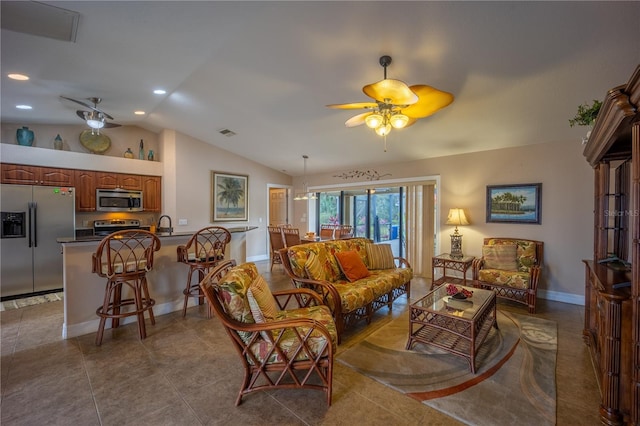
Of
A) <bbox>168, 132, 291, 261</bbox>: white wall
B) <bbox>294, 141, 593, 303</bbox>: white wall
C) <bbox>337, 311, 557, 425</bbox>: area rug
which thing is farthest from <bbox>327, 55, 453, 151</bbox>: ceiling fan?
<bbox>168, 132, 291, 261</bbox>: white wall

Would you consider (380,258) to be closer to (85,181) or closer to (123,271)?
(123,271)

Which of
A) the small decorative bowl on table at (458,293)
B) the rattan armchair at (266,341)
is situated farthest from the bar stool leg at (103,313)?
the small decorative bowl on table at (458,293)

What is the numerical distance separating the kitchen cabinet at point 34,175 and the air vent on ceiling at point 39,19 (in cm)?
314

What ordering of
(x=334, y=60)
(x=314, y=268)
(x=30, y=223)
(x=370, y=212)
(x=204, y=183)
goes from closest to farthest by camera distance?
(x=334, y=60), (x=314, y=268), (x=30, y=223), (x=204, y=183), (x=370, y=212)

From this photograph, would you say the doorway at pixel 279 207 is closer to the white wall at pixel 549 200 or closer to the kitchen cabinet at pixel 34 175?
the kitchen cabinet at pixel 34 175

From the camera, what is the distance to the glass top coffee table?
229 cm

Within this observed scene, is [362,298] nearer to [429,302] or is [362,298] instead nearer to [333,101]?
[429,302]

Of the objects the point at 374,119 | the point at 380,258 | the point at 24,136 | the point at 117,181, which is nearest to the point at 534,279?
the point at 380,258

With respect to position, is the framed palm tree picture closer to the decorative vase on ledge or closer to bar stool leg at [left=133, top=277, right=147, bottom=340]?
the decorative vase on ledge

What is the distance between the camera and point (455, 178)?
490 centimetres

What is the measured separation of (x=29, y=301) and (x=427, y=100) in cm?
589

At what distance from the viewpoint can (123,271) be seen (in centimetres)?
272

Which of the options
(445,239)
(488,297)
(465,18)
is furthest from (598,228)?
(445,239)

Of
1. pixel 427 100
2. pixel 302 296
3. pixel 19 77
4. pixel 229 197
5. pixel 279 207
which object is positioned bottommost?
pixel 302 296
